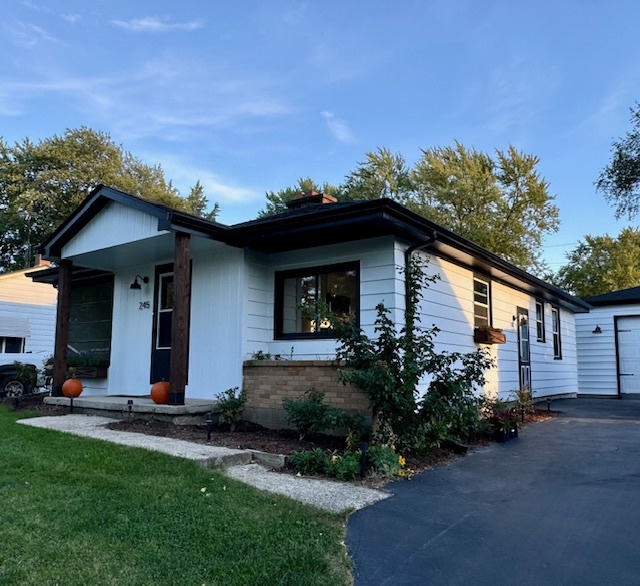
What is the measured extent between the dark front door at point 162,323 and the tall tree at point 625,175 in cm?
1235

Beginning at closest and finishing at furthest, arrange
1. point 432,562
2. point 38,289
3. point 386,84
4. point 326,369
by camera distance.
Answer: point 432,562 < point 326,369 < point 386,84 < point 38,289

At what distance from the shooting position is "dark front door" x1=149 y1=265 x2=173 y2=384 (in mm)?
9648

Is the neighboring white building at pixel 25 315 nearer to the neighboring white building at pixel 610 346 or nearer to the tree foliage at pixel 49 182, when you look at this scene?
the tree foliage at pixel 49 182

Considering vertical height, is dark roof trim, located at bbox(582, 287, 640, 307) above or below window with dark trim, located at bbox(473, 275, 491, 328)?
above

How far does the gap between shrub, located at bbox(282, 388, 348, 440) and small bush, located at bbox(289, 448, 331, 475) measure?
0.54 m

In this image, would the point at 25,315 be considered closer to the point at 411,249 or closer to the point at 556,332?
the point at 411,249

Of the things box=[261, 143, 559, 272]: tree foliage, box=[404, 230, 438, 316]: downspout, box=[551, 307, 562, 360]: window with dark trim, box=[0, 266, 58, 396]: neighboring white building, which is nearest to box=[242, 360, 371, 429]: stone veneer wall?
box=[404, 230, 438, 316]: downspout

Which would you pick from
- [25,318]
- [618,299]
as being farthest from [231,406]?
[25,318]

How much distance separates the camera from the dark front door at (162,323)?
31.7 ft

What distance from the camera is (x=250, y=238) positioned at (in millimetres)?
7969

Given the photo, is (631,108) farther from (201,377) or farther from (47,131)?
(47,131)

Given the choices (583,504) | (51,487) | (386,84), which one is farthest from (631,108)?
(51,487)

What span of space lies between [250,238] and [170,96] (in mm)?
7628

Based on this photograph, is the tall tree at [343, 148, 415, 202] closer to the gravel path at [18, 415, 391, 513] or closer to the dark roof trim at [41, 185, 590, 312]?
the dark roof trim at [41, 185, 590, 312]
